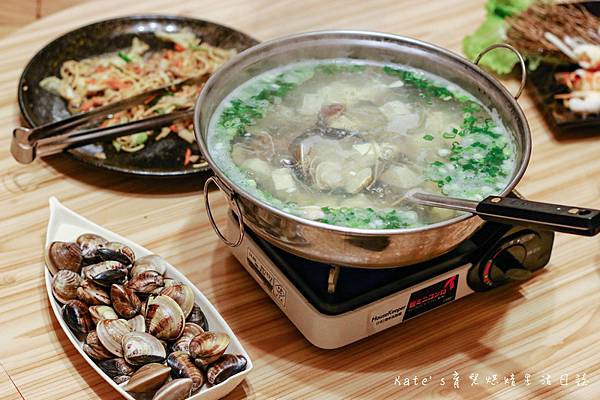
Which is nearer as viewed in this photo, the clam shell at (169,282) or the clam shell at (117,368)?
the clam shell at (117,368)

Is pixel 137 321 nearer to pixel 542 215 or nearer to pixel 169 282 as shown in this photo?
pixel 169 282

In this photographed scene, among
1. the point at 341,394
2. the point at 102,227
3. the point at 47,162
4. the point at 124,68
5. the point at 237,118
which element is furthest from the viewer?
the point at 124,68

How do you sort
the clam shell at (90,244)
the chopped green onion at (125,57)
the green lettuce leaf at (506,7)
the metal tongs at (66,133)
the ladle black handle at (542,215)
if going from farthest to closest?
the green lettuce leaf at (506,7) < the chopped green onion at (125,57) < the metal tongs at (66,133) < the clam shell at (90,244) < the ladle black handle at (542,215)

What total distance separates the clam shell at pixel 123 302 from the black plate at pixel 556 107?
1207mm

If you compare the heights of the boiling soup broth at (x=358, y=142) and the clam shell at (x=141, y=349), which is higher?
the boiling soup broth at (x=358, y=142)

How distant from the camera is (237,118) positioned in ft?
5.09

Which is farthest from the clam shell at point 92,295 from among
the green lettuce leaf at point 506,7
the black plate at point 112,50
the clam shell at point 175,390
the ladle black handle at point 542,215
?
the green lettuce leaf at point 506,7

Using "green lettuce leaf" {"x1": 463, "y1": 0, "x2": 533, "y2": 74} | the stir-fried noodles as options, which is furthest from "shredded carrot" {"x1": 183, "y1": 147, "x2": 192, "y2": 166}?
"green lettuce leaf" {"x1": 463, "y1": 0, "x2": 533, "y2": 74}

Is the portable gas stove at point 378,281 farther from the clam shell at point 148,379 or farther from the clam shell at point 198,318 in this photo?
the clam shell at point 148,379

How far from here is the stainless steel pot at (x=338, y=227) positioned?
3.98 feet

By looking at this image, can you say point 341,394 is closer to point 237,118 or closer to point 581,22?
point 237,118

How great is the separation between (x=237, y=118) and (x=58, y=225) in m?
0.43

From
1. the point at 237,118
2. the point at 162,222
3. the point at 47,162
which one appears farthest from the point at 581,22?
Answer: the point at 47,162

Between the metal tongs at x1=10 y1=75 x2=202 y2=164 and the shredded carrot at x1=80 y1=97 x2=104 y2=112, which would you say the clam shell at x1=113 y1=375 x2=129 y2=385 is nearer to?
the metal tongs at x1=10 y1=75 x2=202 y2=164
